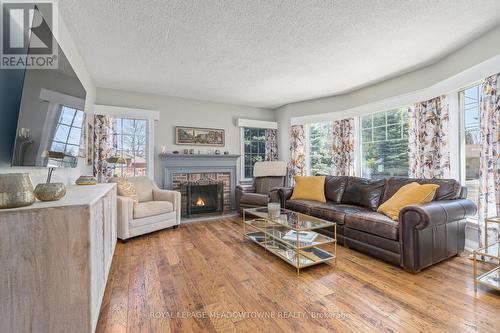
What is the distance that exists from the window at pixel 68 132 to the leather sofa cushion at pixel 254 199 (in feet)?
9.32

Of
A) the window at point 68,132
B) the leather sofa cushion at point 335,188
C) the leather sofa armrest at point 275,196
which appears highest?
the window at point 68,132

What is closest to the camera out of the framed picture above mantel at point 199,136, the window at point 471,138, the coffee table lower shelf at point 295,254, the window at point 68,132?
the window at point 68,132

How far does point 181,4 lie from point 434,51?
9.72 ft

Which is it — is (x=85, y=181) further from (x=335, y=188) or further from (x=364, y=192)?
(x=364, y=192)

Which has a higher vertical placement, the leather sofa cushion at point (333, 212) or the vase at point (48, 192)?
the vase at point (48, 192)

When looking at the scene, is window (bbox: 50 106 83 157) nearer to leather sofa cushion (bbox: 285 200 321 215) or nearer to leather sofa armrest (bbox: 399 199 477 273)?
leather sofa cushion (bbox: 285 200 321 215)

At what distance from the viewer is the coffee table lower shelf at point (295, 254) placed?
2.18m

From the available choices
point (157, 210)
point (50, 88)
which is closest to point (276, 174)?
point (157, 210)

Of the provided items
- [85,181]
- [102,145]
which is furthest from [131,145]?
[85,181]

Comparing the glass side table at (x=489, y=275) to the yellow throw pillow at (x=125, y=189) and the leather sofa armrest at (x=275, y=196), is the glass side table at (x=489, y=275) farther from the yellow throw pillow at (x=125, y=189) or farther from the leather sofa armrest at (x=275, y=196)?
the yellow throw pillow at (x=125, y=189)

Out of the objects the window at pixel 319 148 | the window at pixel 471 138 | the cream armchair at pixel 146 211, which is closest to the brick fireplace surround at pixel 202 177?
the cream armchair at pixel 146 211

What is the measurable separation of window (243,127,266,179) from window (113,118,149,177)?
218 centimetres

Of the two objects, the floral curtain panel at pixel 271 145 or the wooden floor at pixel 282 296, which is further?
the floral curtain panel at pixel 271 145

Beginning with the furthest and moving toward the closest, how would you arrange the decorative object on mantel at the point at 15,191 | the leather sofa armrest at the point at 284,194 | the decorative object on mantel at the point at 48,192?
the leather sofa armrest at the point at 284,194 → the decorative object on mantel at the point at 48,192 → the decorative object on mantel at the point at 15,191
